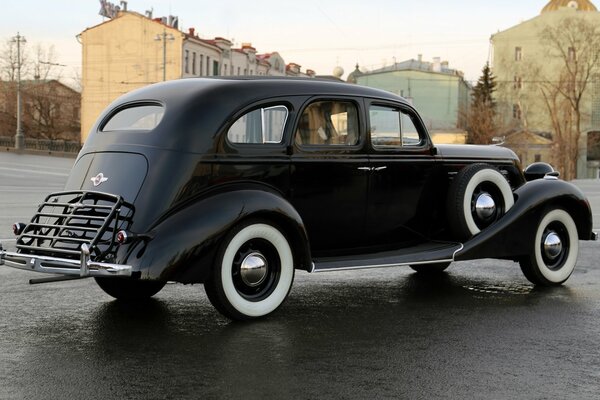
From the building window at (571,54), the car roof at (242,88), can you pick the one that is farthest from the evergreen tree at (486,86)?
the car roof at (242,88)

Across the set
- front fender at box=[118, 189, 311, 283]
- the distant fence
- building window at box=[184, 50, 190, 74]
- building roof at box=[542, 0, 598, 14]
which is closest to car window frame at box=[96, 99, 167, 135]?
front fender at box=[118, 189, 311, 283]

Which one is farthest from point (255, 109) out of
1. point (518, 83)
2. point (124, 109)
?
point (518, 83)

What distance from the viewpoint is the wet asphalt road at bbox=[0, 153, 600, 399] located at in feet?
14.7

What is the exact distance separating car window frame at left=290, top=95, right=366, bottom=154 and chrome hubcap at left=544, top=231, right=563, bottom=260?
7.33 feet

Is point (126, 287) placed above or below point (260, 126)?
below

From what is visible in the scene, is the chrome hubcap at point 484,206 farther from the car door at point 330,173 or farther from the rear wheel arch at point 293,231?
the rear wheel arch at point 293,231

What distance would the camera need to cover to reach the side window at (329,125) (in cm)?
689

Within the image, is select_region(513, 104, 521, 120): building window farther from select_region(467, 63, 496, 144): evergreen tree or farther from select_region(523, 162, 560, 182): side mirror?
select_region(523, 162, 560, 182): side mirror

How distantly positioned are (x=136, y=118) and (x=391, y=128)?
228 cm

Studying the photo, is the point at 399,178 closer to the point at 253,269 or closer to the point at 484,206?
the point at 484,206

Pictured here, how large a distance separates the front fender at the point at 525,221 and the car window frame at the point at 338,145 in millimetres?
1353

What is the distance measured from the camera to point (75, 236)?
20.3 ft

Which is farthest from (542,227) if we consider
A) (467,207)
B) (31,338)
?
(31,338)

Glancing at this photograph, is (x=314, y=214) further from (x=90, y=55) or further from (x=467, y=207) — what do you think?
(x=90, y=55)
